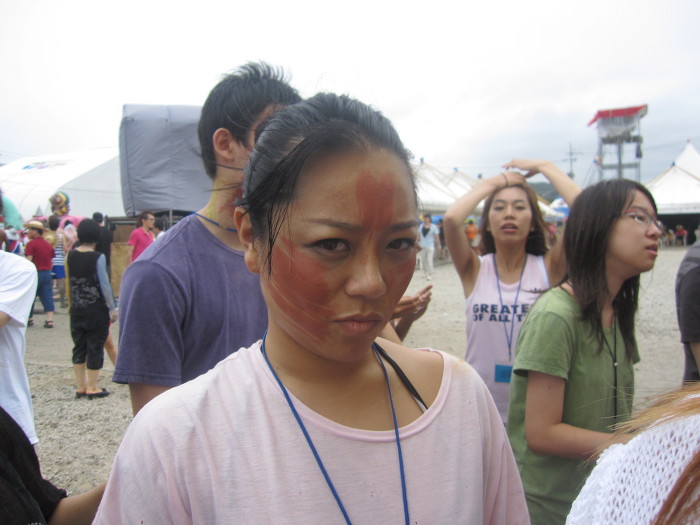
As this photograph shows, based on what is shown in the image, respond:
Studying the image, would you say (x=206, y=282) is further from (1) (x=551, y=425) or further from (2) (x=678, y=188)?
(2) (x=678, y=188)

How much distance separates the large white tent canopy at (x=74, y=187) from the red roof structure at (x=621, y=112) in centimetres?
5111

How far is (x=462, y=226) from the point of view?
3.20 m

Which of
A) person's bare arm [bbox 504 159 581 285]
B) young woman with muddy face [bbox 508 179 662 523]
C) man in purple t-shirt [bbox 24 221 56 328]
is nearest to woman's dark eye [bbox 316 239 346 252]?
young woman with muddy face [bbox 508 179 662 523]

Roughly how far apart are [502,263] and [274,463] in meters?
2.49

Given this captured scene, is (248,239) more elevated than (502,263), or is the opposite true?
(248,239)

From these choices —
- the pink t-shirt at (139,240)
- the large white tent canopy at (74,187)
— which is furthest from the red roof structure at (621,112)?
the pink t-shirt at (139,240)

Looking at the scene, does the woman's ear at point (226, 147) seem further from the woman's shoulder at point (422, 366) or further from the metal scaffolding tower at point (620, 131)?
the metal scaffolding tower at point (620, 131)

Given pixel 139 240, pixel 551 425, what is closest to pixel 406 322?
pixel 551 425

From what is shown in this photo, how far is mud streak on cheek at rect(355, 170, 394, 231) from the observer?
914 millimetres

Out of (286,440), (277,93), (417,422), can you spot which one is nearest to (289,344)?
(286,440)

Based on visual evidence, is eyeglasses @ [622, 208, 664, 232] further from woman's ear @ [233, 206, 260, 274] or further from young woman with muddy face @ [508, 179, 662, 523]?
woman's ear @ [233, 206, 260, 274]

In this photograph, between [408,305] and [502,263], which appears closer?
[408,305]

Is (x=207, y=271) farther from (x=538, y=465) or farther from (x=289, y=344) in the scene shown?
(x=538, y=465)

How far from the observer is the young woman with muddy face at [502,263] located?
279 cm
